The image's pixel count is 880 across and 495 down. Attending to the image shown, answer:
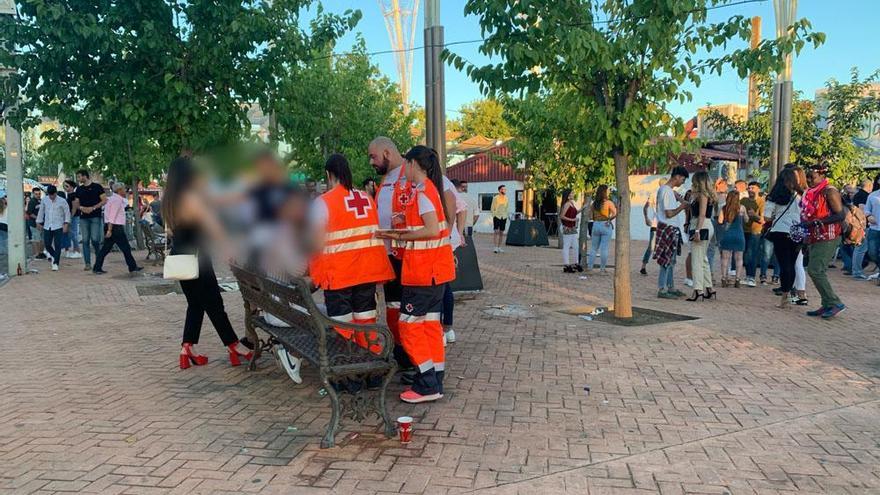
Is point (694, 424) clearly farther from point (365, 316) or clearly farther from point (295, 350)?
point (295, 350)

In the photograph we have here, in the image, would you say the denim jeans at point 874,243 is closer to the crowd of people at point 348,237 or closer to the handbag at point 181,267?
the crowd of people at point 348,237

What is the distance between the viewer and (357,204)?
4.62m

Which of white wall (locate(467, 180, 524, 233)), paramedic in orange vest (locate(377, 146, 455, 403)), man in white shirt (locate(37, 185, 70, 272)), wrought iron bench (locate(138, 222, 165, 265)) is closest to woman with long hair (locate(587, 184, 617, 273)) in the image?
→ paramedic in orange vest (locate(377, 146, 455, 403))

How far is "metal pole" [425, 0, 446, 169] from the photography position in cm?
943

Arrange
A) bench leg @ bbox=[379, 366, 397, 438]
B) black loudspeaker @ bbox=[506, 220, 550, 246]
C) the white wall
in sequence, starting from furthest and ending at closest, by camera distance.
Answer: the white wall < black loudspeaker @ bbox=[506, 220, 550, 246] < bench leg @ bbox=[379, 366, 397, 438]

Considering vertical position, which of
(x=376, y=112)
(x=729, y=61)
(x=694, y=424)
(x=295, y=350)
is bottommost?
(x=694, y=424)

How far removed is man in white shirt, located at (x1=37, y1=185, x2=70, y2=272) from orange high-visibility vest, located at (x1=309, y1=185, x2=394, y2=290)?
11946 millimetres

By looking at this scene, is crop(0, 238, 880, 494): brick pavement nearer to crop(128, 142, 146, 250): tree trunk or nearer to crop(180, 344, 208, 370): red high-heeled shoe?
crop(180, 344, 208, 370): red high-heeled shoe

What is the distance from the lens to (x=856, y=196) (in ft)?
45.2

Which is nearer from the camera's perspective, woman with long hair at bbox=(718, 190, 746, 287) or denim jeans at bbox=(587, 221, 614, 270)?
woman with long hair at bbox=(718, 190, 746, 287)

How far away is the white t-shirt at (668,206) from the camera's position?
9.04 m

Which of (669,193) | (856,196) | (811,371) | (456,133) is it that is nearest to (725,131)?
(856,196)

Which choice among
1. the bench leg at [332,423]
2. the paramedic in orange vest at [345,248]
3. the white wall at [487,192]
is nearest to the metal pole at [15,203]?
the paramedic in orange vest at [345,248]

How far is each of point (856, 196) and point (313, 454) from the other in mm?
13967
